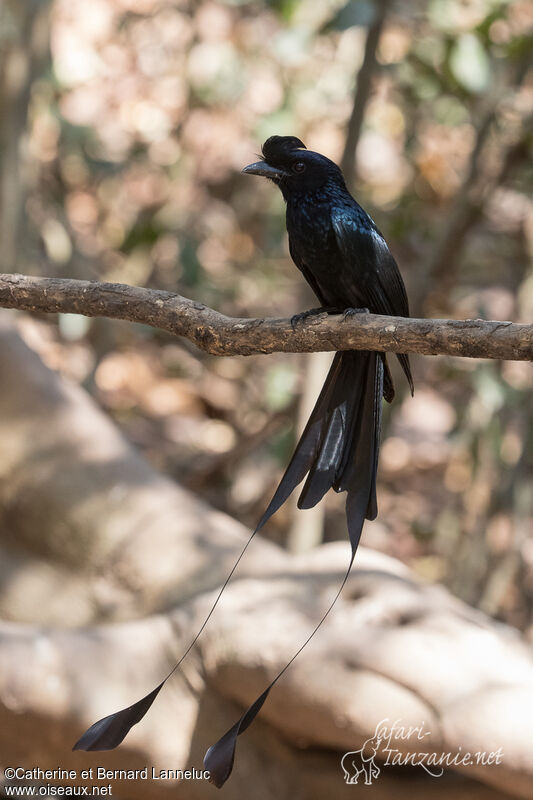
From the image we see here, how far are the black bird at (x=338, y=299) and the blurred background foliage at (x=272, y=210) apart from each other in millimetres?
1030

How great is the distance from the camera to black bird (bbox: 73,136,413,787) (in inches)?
74.8

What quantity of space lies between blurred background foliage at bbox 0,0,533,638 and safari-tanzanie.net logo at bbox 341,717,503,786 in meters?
1.64

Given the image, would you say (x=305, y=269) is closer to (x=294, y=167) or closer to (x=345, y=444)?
(x=294, y=167)

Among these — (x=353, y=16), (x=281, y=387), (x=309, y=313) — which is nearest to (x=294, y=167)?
(x=309, y=313)

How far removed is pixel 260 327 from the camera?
1.77 m

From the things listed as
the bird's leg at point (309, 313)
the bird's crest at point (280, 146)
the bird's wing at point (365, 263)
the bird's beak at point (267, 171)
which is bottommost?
the bird's leg at point (309, 313)

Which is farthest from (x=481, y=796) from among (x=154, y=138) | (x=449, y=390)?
(x=154, y=138)

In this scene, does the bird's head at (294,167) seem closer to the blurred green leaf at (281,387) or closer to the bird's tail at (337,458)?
the bird's tail at (337,458)

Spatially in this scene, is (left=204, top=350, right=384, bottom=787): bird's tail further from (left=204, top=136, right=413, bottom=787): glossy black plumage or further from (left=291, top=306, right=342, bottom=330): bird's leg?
(left=291, top=306, right=342, bottom=330): bird's leg

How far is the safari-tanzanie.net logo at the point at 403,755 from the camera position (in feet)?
7.59

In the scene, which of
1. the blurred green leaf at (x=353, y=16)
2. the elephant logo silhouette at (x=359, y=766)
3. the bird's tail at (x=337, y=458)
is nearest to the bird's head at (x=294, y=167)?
the bird's tail at (x=337, y=458)

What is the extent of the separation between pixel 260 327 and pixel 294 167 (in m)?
0.67

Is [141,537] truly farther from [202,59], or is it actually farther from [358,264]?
[202,59]

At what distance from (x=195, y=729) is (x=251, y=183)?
4.52m
